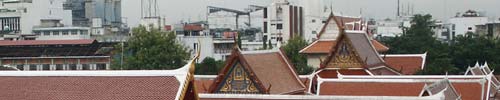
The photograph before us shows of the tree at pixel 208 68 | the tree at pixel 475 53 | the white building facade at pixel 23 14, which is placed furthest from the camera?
the white building facade at pixel 23 14

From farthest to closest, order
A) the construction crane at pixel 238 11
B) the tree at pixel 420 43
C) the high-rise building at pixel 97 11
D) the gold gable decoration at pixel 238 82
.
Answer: the construction crane at pixel 238 11 < the high-rise building at pixel 97 11 < the tree at pixel 420 43 < the gold gable decoration at pixel 238 82

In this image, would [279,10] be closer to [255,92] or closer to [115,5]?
[115,5]

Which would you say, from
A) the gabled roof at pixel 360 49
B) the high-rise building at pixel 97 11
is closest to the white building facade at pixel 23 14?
the high-rise building at pixel 97 11

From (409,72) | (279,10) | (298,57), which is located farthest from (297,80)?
(279,10)

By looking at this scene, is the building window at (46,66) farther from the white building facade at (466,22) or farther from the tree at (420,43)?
the white building facade at (466,22)

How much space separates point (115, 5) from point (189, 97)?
260ft

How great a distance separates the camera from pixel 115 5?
8850 centimetres

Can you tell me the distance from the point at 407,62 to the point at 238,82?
1150 cm

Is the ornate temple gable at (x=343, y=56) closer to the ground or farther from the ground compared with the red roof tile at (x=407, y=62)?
farther from the ground

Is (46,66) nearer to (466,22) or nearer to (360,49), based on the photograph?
(360,49)

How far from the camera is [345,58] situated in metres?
21.2

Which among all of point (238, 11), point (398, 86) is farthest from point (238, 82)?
point (238, 11)

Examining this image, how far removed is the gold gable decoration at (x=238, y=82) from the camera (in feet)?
57.1

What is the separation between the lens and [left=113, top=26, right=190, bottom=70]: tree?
35938 millimetres
